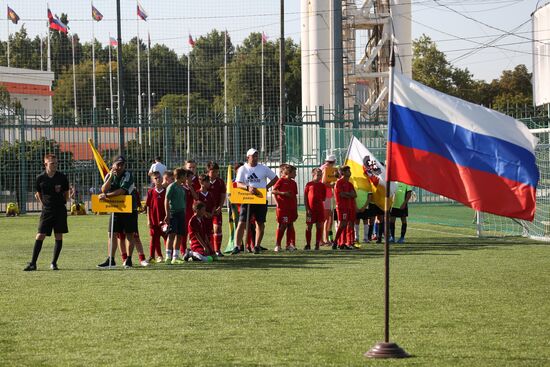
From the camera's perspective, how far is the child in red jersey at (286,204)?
2320 cm

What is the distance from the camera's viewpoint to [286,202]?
23312 millimetres

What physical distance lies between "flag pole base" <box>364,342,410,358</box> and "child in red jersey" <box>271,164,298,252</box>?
13.1 metres

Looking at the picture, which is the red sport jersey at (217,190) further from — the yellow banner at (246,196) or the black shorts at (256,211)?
the black shorts at (256,211)

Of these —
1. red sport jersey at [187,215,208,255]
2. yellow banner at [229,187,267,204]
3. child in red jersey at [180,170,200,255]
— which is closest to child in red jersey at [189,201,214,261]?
red sport jersey at [187,215,208,255]

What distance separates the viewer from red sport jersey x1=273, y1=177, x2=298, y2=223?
2325 centimetres

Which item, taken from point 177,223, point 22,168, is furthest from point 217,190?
point 22,168

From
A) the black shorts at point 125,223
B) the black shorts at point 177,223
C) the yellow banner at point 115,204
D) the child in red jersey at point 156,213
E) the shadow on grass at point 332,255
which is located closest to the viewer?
the yellow banner at point 115,204

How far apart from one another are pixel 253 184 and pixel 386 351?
12.9 m

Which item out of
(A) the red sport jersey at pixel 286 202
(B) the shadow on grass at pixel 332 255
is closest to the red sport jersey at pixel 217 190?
(B) the shadow on grass at pixel 332 255

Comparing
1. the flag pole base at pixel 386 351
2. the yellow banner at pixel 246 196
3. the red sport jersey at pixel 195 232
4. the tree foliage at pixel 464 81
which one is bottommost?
the flag pole base at pixel 386 351

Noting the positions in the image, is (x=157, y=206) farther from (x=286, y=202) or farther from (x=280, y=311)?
(x=280, y=311)

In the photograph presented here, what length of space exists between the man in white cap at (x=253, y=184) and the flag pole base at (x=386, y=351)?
12.6 m

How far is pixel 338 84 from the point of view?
35406 millimetres

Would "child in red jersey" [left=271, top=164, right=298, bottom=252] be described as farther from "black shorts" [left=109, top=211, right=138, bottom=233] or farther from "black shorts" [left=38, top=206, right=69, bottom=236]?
"black shorts" [left=38, top=206, right=69, bottom=236]
